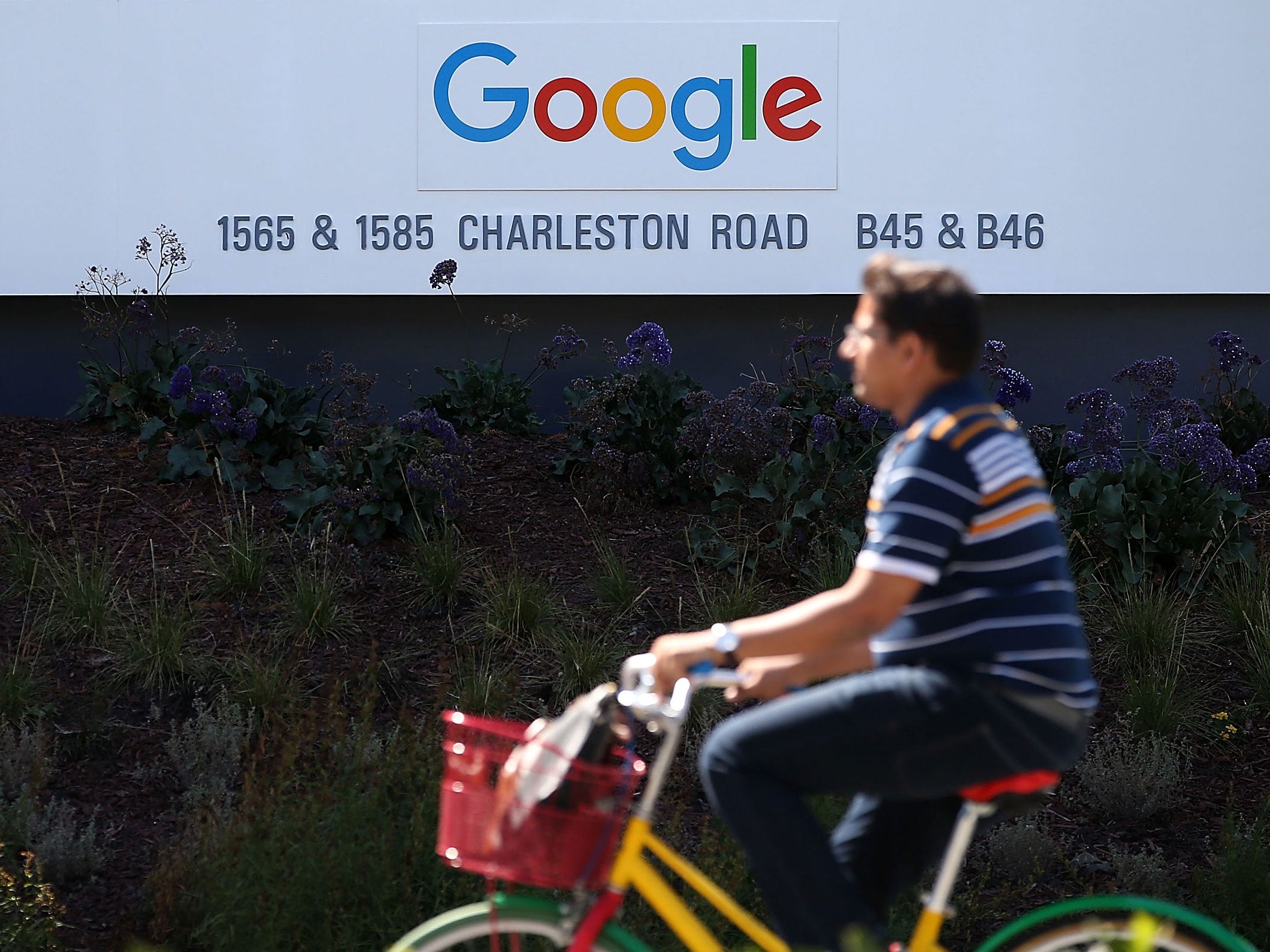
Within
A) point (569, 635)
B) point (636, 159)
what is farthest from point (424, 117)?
point (569, 635)

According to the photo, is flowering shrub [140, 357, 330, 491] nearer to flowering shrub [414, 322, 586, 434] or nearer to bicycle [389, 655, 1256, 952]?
flowering shrub [414, 322, 586, 434]

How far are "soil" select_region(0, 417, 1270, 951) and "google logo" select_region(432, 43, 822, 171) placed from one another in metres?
1.77

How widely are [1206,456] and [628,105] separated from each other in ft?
11.9

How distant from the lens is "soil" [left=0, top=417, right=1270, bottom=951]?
15.0 feet

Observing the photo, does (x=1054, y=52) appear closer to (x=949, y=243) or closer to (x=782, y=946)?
(x=949, y=243)

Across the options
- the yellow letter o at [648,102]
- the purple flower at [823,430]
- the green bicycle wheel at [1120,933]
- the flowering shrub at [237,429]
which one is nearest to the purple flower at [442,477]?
the flowering shrub at [237,429]

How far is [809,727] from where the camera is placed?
2.44 meters

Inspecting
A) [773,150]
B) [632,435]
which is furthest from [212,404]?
[773,150]

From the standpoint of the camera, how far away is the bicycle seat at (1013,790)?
2.49m

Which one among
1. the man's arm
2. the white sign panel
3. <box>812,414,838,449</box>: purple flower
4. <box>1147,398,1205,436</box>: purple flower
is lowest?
the man's arm

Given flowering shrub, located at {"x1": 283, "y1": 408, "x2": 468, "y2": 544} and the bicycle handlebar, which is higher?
flowering shrub, located at {"x1": 283, "y1": 408, "x2": 468, "y2": 544}

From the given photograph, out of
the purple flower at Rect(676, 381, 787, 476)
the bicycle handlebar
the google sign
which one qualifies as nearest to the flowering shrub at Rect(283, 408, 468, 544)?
the purple flower at Rect(676, 381, 787, 476)

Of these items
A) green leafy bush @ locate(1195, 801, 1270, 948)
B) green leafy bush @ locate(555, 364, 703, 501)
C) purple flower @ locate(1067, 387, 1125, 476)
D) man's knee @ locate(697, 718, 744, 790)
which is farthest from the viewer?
green leafy bush @ locate(555, 364, 703, 501)

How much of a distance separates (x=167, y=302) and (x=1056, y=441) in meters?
5.05
